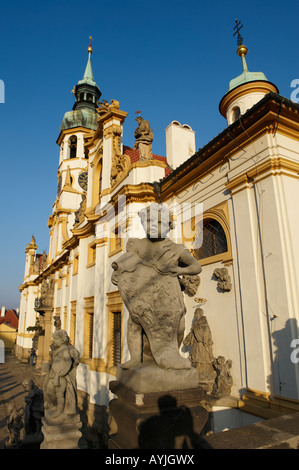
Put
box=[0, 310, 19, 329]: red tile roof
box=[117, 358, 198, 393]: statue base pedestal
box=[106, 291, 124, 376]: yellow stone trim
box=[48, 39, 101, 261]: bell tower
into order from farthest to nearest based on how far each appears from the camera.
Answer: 1. box=[0, 310, 19, 329]: red tile roof
2. box=[48, 39, 101, 261]: bell tower
3. box=[106, 291, 124, 376]: yellow stone trim
4. box=[117, 358, 198, 393]: statue base pedestal

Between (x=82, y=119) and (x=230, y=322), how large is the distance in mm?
33550

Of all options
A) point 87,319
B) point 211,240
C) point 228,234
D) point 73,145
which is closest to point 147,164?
point 211,240

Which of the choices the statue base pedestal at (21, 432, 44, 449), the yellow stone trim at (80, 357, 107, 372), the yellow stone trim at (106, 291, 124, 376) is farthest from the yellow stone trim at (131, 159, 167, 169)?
the statue base pedestal at (21, 432, 44, 449)

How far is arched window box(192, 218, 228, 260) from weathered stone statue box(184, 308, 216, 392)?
1973 mm

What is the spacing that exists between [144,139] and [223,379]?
348 inches

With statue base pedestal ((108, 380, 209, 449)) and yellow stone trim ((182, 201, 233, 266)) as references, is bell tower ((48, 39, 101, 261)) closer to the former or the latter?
yellow stone trim ((182, 201, 233, 266))

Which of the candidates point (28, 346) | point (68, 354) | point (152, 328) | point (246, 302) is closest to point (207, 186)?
point (246, 302)

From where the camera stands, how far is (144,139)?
11.9 metres

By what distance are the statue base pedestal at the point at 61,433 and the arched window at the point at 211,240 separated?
18.5 feet

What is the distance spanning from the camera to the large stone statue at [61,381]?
658cm

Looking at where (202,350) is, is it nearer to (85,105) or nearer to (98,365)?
(98,365)

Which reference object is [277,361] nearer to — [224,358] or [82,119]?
[224,358]

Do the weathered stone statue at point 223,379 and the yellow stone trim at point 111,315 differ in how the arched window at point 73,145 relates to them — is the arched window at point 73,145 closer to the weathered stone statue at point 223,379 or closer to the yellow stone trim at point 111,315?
the yellow stone trim at point 111,315

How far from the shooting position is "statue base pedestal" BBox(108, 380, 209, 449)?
2.20 metres
